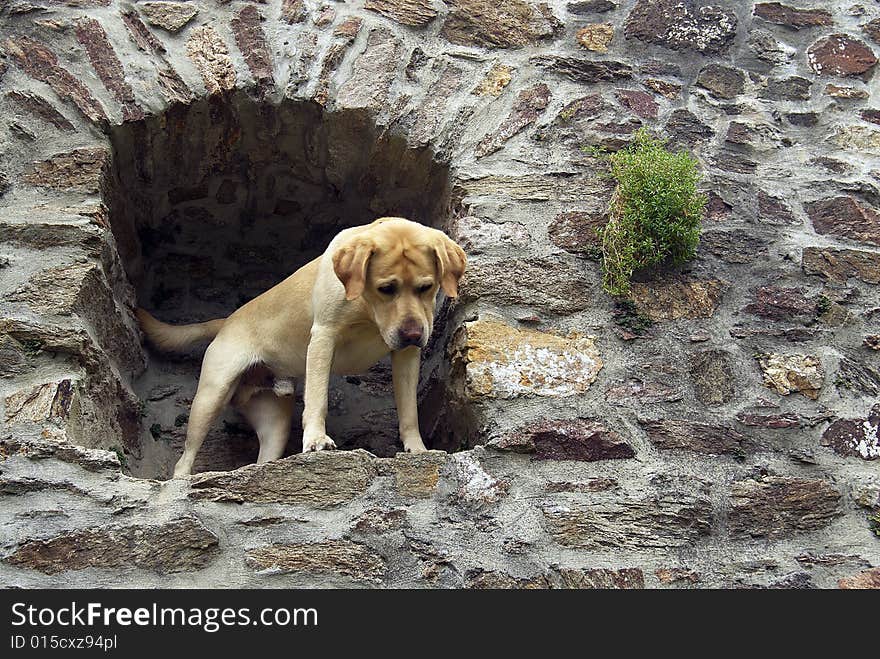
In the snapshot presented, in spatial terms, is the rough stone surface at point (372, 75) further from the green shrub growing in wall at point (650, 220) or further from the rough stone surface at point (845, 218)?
the rough stone surface at point (845, 218)

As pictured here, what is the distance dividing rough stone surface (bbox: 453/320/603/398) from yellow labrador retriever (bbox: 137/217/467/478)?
0.58ft

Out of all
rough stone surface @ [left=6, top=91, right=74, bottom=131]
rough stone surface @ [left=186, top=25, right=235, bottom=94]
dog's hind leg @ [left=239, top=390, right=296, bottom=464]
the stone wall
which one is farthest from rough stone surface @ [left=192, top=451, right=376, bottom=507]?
rough stone surface @ [left=186, top=25, right=235, bottom=94]

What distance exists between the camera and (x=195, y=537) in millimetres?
2928

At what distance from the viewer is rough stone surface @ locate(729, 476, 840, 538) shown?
3123 millimetres

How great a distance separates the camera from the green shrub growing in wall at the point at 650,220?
3705 mm

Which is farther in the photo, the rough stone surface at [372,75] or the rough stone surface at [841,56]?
the rough stone surface at [841,56]

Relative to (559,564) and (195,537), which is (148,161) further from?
(559,564)

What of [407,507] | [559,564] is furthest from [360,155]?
[559,564]

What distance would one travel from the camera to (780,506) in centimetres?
316

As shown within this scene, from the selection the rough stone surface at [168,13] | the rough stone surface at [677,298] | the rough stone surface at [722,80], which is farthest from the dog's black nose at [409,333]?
the rough stone surface at [722,80]

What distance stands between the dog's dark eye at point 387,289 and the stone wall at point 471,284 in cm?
37

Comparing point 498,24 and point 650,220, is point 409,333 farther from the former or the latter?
point 498,24

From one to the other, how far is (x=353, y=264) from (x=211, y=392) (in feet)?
2.87

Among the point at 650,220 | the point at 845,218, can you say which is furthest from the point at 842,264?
the point at 650,220
